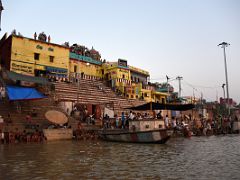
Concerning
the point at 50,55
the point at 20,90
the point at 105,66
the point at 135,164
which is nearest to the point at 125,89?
the point at 105,66

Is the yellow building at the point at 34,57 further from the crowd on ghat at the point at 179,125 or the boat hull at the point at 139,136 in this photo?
the boat hull at the point at 139,136

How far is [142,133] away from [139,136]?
0.43 meters

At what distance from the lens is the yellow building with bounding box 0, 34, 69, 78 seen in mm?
28578

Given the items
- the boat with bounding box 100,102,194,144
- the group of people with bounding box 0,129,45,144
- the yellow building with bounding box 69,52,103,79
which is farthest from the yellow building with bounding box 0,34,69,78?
the boat with bounding box 100,102,194,144

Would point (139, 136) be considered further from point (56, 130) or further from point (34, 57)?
point (34, 57)

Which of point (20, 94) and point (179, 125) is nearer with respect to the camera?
point (20, 94)

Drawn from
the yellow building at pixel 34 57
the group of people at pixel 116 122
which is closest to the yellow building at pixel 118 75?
the yellow building at pixel 34 57

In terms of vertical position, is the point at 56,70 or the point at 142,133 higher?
the point at 56,70

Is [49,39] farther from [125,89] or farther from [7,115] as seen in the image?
[7,115]

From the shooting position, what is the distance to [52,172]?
6852 millimetres

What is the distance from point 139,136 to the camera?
53.7 ft

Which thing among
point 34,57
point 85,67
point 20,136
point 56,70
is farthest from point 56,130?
point 85,67

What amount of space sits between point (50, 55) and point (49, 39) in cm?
294

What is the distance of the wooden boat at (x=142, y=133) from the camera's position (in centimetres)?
1562
